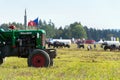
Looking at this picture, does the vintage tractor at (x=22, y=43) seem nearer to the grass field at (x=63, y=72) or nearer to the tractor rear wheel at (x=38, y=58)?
the tractor rear wheel at (x=38, y=58)

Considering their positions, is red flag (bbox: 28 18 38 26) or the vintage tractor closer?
the vintage tractor

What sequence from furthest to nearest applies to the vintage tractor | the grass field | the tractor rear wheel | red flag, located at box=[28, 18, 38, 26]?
red flag, located at box=[28, 18, 38, 26], the vintage tractor, the tractor rear wheel, the grass field

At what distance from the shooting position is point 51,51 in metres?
22.7

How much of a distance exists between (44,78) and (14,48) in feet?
27.6

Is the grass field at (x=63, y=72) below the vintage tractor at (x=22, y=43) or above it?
below

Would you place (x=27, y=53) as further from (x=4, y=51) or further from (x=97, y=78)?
(x=97, y=78)

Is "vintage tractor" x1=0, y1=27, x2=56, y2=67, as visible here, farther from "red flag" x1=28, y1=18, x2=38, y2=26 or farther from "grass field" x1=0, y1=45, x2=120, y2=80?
"red flag" x1=28, y1=18, x2=38, y2=26

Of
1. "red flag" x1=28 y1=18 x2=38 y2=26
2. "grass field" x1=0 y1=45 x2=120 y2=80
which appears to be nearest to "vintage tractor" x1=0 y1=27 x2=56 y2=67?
"grass field" x1=0 y1=45 x2=120 y2=80

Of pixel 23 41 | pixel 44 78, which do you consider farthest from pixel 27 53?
pixel 44 78

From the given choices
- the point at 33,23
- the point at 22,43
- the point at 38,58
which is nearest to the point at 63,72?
the point at 38,58

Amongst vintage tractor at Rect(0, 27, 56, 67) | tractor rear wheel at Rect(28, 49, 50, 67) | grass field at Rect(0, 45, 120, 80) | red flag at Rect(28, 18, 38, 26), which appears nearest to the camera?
grass field at Rect(0, 45, 120, 80)

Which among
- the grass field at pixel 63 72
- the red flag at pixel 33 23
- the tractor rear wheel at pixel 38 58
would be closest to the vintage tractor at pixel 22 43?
the tractor rear wheel at pixel 38 58

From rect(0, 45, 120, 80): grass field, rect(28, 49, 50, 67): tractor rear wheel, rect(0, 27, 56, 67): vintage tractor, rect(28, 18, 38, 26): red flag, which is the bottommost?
rect(0, 45, 120, 80): grass field

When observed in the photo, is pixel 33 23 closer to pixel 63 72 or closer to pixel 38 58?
pixel 38 58
